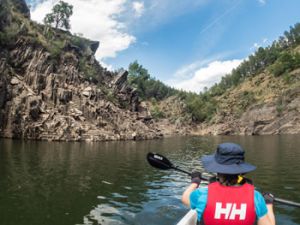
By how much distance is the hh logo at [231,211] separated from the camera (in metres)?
6.16

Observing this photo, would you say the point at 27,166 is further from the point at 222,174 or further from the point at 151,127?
the point at 151,127

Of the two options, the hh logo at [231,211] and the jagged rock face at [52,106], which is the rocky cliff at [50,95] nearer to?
the jagged rock face at [52,106]

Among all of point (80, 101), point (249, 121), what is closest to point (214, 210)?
point (80, 101)

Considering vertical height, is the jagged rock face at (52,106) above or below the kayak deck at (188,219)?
above

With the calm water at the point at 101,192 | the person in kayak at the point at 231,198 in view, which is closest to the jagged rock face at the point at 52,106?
the calm water at the point at 101,192

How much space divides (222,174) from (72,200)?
15.7 m

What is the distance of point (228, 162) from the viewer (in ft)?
20.6

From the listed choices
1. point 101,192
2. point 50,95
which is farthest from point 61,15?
point 101,192

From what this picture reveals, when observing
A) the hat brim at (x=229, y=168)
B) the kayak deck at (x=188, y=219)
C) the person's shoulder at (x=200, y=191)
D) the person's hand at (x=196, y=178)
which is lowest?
the kayak deck at (x=188, y=219)

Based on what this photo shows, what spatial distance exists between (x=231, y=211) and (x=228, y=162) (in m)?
0.87

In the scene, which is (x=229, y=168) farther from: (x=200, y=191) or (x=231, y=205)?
(x=200, y=191)

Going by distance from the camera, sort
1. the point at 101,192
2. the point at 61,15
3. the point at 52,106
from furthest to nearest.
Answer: the point at 61,15
the point at 52,106
the point at 101,192

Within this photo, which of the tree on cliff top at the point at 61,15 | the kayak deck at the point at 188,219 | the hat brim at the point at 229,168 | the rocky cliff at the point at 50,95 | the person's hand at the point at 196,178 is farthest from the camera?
the tree on cliff top at the point at 61,15

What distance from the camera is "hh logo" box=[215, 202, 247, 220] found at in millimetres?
6160
